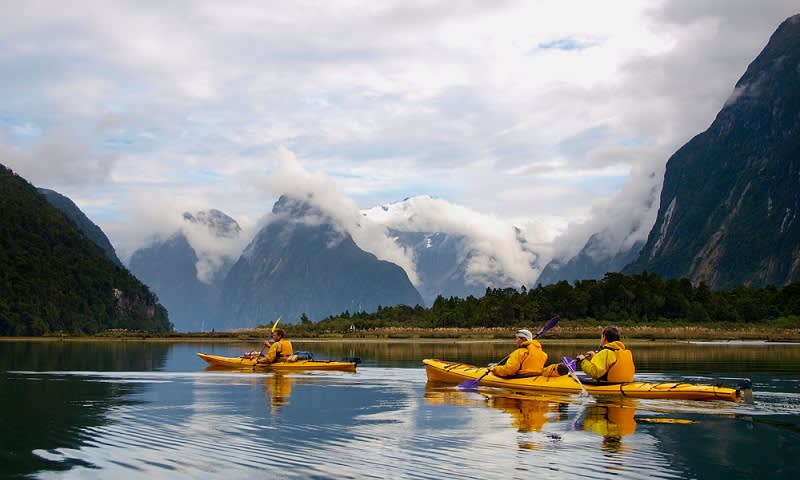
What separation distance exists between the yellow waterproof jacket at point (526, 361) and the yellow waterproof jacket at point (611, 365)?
302 cm

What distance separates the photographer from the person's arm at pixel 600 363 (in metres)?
28.0

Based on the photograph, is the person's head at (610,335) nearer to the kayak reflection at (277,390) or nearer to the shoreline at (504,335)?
the kayak reflection at (277,390)

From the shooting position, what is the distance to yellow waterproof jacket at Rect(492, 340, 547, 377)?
102 feet

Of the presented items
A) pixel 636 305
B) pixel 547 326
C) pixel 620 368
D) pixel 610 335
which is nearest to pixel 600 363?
pixel 620 368

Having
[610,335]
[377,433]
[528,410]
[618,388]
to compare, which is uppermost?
[610,335]

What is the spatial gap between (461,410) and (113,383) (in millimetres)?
17184

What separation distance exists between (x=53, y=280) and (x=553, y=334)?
84792 mm

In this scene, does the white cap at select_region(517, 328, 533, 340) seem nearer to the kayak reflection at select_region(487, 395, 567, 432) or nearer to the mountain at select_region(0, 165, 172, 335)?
the kayak reflection at select_region(487, 395, 567, 432)

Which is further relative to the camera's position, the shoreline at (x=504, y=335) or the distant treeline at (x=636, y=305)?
the distant treeline at (x=636, y=305)

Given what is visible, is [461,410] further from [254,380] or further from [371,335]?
[371,335]

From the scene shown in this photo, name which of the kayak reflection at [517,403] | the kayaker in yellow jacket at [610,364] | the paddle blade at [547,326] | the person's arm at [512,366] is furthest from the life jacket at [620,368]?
the paddle blade at [547,326]

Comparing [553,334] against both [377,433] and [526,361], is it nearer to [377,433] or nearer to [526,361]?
[526,361]

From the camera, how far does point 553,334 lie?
100 meters

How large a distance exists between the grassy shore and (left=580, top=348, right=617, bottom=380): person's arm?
69266mm
